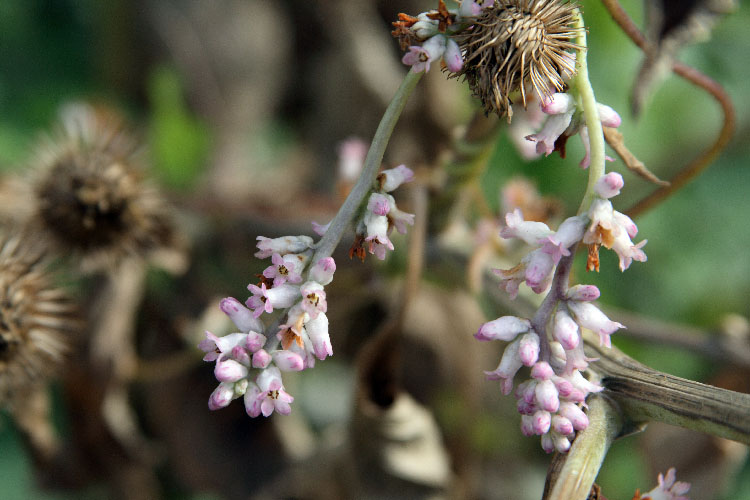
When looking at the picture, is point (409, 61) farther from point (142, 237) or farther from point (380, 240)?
point (142, 237)

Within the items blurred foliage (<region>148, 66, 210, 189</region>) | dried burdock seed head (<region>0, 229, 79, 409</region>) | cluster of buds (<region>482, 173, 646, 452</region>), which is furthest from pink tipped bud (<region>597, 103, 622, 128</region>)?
blurred foliage (<region>148, 66, 210, 189</region>)

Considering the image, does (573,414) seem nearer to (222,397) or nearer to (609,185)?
(609,185)

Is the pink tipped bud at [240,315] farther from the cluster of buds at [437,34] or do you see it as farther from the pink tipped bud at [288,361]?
the cluster of buds at [437,34]

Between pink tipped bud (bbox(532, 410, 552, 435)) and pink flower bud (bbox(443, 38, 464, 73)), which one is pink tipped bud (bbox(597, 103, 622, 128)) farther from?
pink tipped bud (bbox(532, 410, 552, 435))

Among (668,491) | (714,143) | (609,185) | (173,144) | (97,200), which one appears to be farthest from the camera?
(173,144)

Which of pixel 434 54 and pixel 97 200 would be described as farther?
pixel 97 200

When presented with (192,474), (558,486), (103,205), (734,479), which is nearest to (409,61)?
(558,486)

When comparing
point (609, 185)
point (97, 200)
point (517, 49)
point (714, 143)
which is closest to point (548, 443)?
point (609, 185)
